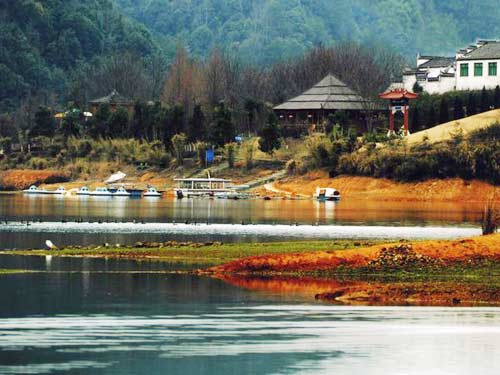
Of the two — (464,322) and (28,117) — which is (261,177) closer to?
(28,117)

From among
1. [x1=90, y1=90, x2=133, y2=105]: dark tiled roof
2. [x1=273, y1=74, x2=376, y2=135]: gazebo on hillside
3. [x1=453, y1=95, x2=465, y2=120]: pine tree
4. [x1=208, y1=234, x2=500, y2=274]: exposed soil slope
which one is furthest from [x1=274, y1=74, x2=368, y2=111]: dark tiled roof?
[x1=208, y1=234, x2=500, y2=274]: exposed soil slope

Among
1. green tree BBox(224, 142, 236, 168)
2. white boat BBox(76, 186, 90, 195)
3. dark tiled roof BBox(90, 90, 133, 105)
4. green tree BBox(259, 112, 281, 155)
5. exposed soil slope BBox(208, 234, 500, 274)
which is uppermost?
dark tiled roof BBox(90, 90, 133, 105)

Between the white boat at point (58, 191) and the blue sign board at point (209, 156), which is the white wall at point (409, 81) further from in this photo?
the white boat at point (58, 191)

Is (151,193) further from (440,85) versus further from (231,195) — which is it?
(440,85)

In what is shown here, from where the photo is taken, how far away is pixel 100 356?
116 ft

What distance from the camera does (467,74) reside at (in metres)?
145

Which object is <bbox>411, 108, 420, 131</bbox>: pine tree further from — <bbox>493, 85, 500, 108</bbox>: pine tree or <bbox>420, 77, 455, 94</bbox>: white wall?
<bbox>420, 77, 455, 94</bbox>: white wall

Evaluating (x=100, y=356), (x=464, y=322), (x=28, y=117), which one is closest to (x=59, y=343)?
(x=100, y=356)

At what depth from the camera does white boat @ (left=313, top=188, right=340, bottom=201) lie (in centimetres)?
12388

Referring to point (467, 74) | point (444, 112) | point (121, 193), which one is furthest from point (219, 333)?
point (467, 74)

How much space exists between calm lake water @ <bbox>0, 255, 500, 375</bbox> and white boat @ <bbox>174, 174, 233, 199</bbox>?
82.7 metres

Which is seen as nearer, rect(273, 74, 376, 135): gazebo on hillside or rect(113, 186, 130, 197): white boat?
rect(113, 186, 130, 197): white boat

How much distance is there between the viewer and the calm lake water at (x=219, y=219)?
239ft

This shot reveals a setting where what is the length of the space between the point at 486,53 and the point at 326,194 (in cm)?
2756
